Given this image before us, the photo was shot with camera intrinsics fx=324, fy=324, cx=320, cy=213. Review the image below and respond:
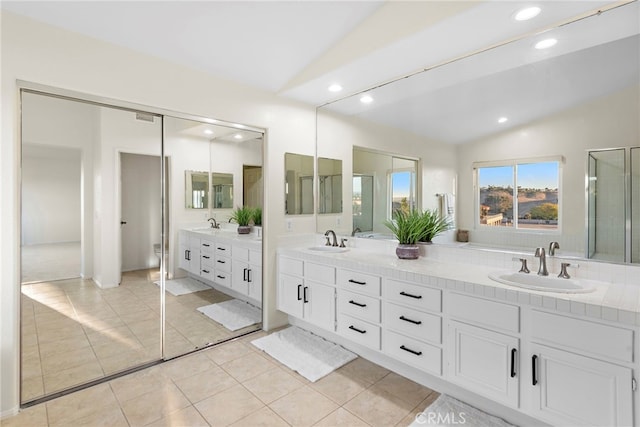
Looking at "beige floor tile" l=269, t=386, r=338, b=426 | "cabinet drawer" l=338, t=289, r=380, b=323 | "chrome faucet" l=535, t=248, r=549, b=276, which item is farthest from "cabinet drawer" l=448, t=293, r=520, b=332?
"beige floor tile" l=269, t=386, r=338, b=426

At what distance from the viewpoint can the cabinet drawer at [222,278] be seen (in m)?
3.11

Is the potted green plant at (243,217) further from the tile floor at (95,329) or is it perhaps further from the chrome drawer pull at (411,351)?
the chrome drawer pull at (411,351)


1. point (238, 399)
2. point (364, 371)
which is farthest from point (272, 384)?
point (364, 371)

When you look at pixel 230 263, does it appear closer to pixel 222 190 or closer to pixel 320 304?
pixel 222 190

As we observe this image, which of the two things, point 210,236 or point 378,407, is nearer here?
point 378,407

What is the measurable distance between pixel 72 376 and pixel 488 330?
273 cm

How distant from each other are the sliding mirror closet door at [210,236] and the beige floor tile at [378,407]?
140 cm

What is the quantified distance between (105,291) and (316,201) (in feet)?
6.74

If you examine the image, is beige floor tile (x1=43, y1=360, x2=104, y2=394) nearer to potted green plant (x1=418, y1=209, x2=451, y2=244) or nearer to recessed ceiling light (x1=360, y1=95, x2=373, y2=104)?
potted green plant (x1=418, y1=209, x2=451, y2=244)

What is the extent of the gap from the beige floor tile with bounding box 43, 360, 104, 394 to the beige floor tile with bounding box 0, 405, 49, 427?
0.49ft

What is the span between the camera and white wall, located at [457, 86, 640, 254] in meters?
1.83

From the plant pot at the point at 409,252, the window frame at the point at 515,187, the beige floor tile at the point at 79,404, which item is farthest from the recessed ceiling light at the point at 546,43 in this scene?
the beige floor tile at the point at 79,404

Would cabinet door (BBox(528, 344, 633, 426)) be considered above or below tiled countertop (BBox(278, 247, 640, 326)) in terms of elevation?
below

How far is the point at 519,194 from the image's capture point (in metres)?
2.22
